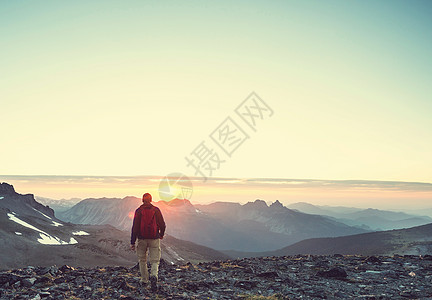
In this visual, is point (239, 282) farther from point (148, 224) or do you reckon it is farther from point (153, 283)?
point (148, 224)

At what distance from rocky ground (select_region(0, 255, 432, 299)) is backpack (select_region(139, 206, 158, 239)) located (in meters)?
2.21

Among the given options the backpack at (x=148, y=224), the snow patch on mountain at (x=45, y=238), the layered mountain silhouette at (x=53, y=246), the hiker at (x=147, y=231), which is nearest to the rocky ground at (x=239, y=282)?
the hiker at (x=147, y=231)

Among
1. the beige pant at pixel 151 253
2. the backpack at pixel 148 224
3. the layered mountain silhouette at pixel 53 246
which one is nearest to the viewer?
the backpack at pixel 148 224

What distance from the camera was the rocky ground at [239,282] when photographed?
41.4 feet

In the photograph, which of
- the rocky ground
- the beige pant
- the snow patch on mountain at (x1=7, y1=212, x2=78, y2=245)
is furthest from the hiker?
the snow patch on mountain at (x1=7, y1=212, x2=78, y2=245)

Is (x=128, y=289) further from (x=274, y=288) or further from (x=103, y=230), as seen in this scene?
(x=103, y=230)

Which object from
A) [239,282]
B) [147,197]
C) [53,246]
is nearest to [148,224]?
[147,197]

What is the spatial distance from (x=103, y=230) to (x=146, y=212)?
188m

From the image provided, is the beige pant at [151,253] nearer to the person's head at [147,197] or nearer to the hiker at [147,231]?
the hiker at [147,231]

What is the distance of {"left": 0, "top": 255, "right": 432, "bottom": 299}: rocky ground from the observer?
1263 centimetres

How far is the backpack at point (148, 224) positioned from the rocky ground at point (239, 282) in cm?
221

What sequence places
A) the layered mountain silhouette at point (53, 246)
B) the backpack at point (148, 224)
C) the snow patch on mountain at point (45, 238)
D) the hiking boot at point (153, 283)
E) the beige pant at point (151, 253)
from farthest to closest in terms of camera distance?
1. the snow patch on mountain at point (45, 238)
2. the layered mountain silhouette at point (53, 246)
3. the beige pant at point (151, 253)
4. the backpack at point (148, 224)
5. the hiking boot at point (153, 283)

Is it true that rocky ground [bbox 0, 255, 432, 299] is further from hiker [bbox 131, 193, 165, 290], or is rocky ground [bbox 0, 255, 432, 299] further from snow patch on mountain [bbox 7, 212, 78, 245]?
snow patch on mountain [bbox 7, 212, 78, 245]

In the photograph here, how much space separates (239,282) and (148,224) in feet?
16.9
